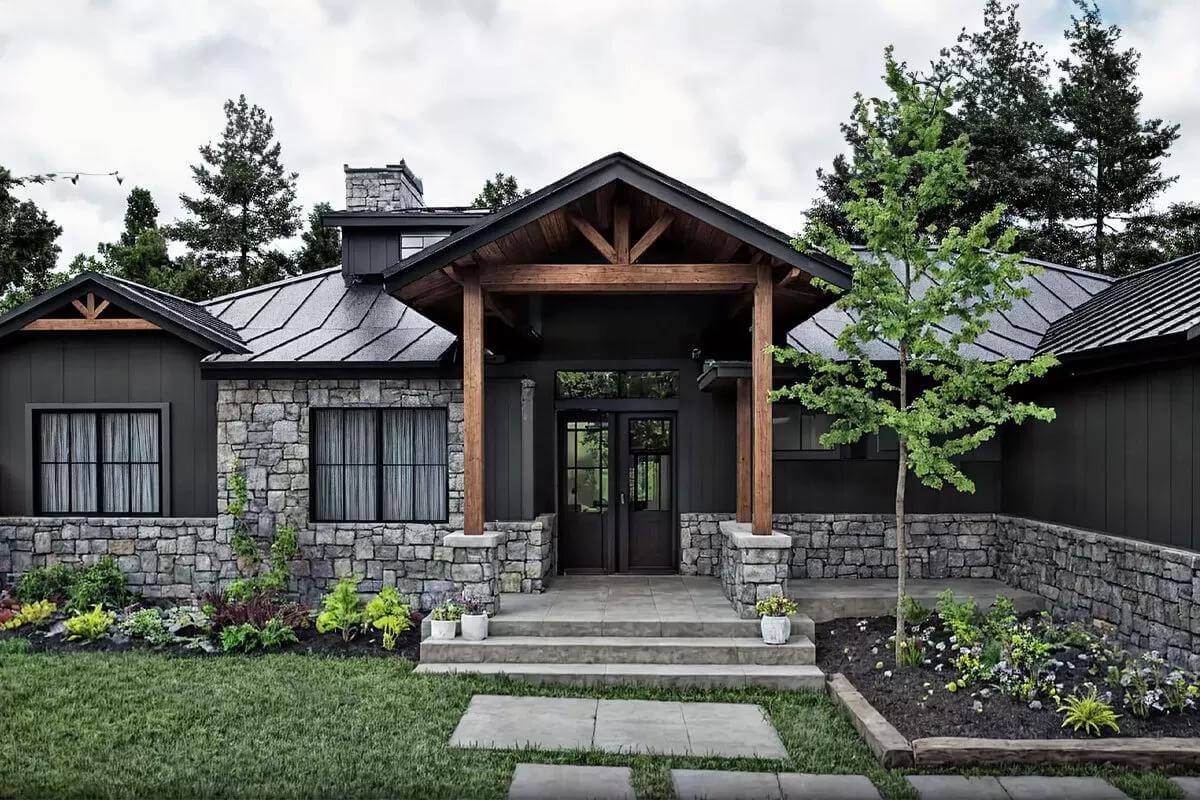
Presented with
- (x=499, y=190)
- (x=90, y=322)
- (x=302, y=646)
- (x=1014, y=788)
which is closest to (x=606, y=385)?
(x=302, y=646)

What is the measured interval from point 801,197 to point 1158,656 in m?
21.7

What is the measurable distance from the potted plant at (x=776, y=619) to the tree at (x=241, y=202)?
85.9ft

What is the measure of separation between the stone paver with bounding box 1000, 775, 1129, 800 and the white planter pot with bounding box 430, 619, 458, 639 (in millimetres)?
4547

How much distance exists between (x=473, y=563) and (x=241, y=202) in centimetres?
2686

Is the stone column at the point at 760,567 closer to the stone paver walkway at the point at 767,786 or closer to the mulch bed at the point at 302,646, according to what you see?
the stone paver walkway at the point at 767,786

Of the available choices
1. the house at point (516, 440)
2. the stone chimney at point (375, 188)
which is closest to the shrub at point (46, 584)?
the house at point (516, 440)

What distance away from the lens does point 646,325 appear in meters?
10.2

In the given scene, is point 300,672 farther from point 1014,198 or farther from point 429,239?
point 1014,198

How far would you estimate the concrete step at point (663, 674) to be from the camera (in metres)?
6.96

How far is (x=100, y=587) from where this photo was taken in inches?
363

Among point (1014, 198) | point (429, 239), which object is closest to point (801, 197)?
point (1014, 198)

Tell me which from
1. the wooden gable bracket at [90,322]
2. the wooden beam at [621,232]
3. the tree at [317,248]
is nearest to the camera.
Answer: the wooden beam at [621,232]

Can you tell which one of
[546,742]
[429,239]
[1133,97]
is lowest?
[546,742]

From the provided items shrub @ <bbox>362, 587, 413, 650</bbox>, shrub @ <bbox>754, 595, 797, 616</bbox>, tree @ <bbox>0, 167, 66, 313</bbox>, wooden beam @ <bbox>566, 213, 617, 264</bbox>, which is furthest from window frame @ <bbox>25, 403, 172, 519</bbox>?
tree @ <bbox>0, 167, 66, 313</bbox>
